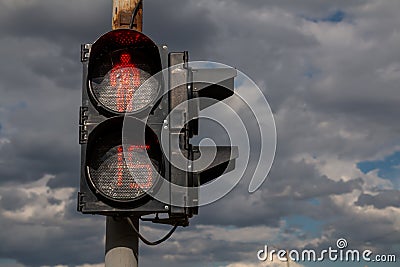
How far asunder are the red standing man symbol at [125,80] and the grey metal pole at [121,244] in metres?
0.73

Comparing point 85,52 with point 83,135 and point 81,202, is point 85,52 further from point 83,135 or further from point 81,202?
point 81,202

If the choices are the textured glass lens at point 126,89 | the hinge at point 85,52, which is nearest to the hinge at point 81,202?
the textured glass lens at point 126,89

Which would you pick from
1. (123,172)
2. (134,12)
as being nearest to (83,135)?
(123,172)

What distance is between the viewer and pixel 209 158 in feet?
14.3

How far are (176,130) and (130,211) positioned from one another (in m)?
0.57

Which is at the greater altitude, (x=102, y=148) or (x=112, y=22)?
(x=112, y=22)

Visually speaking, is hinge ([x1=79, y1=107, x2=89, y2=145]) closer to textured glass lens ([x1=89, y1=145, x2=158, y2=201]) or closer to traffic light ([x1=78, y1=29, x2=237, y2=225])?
traffic light ([x1=78, y1=29, x2=237, y2=225])

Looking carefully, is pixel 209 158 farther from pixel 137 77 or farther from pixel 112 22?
pixel 112 22

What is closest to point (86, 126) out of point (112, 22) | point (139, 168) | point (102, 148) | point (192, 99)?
point (102, 148)

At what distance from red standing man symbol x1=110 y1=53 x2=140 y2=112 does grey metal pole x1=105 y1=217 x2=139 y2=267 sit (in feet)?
2.39

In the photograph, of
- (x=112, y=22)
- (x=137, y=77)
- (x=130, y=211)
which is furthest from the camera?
(x=112, y=22)

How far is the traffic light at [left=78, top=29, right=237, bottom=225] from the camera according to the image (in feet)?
13.4

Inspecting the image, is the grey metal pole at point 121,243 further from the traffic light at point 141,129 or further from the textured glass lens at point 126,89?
the textured glass lens at point 126,89

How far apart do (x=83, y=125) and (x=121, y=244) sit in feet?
2.66
